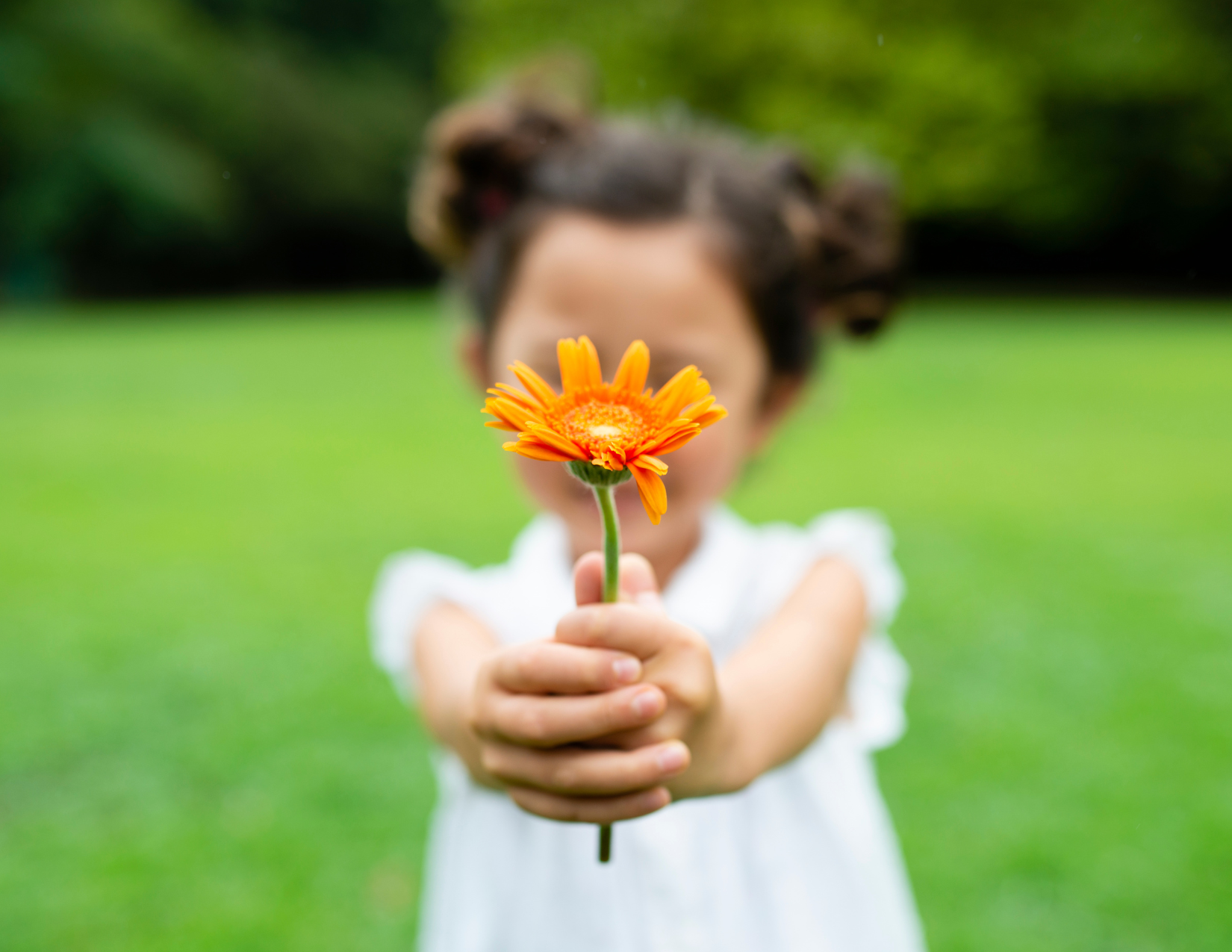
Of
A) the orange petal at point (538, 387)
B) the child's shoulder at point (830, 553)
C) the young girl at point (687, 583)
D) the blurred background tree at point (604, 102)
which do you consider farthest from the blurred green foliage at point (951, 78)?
the orange petal at point (538, 387)

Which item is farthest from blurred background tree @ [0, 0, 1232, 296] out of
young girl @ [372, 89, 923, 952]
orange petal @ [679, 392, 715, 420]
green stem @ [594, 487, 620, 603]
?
orange petal @ [679, 392, 715, 420]

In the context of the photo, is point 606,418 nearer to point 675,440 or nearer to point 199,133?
point 675,440

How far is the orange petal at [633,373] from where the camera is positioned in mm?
711

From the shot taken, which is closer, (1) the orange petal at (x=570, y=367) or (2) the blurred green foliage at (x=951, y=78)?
(1) the orange petal at (x=570, y=367)

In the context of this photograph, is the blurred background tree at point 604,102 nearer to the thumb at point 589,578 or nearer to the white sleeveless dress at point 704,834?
the white sleeveless dress at point 704,834

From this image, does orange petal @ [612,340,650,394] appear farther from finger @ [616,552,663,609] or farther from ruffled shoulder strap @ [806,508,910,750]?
ruffled shoulder strap @ [806,508,910,750]

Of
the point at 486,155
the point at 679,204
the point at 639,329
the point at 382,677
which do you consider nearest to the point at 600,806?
the point at 639,329

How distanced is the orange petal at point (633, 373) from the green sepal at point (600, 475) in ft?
0.19

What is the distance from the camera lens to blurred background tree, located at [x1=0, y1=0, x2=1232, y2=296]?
2089 centimetres

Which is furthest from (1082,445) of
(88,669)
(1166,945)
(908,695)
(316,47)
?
(316,47)

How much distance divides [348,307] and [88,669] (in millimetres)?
20830

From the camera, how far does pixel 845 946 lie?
159cm

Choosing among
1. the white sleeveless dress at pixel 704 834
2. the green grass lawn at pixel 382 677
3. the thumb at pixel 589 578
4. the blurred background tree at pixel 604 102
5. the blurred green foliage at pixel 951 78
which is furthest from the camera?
the blurred background tree at pixel 604 102

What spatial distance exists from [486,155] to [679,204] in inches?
16.5
